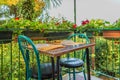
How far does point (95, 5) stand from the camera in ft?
19.5

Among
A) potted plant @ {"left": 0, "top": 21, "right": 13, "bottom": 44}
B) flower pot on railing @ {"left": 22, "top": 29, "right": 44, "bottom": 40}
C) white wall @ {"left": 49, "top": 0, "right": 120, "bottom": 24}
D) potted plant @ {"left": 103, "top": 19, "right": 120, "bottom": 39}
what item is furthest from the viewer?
white wall @ {"left": 49, "top": 0, "right": 120, "bottom": 24}

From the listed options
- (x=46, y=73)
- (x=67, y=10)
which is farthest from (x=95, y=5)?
(x=46, y=73)

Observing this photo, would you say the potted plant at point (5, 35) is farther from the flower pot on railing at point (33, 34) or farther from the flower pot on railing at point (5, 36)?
the flower pot on railing at point (33, 34)

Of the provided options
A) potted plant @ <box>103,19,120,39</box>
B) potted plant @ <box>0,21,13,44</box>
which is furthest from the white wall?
potted plant @ <box>0,21,13,44</box>

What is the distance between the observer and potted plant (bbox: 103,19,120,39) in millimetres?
3232

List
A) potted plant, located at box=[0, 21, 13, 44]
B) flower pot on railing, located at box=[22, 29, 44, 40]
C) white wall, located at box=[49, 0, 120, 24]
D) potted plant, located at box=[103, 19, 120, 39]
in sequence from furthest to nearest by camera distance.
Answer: white wall, located at box=[49, 0, 120, 24] → potted plant, located at box=[103, 19, 120, 39] → flower pot on railing, located at box=[22, 29, 44, 40] → potted plant, located at box=[0, 21, 13, 44]

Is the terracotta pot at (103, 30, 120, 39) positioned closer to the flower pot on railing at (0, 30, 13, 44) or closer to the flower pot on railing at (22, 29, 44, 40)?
the flower pot on railing at (22, 29, 44, 40)

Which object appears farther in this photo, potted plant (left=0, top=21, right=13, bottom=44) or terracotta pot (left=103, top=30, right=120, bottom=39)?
terracotta pot (left=103, top=30, right=120, bottom=39)

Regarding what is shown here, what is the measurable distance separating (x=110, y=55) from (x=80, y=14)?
7.54ft

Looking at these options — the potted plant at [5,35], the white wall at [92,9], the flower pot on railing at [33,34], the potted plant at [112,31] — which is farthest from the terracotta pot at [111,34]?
the white wall at [92,9]

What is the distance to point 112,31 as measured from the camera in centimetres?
328

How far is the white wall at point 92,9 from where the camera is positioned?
579 centimetres

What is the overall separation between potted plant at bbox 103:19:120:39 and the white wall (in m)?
2.32

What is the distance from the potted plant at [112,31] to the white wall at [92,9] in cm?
232
